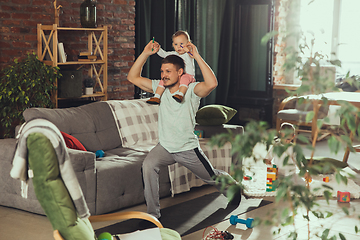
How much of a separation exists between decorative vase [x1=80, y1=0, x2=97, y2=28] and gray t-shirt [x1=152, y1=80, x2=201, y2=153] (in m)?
2.17

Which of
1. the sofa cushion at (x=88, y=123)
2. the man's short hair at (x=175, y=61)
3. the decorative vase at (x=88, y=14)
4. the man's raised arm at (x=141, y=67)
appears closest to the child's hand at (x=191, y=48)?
the man's short hair at (x=175, y=61)

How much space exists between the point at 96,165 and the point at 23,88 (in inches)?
61.8

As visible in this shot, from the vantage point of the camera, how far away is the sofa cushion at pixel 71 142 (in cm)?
341

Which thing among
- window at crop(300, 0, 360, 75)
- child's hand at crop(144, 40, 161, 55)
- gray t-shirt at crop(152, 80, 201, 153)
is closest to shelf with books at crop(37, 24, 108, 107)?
child's hand at crop(144, 40, 161, 55)

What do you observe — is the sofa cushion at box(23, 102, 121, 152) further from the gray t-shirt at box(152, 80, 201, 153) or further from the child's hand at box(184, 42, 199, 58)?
the child's hand at box(184, 42, 199, 58)

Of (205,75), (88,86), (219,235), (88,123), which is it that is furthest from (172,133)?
(88,86)

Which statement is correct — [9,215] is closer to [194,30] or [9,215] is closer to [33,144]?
[33,144]

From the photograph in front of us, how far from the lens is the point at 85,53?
4.97 m

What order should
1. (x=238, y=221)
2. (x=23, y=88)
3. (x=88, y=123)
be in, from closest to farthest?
(x=238, y=221)
(x=88, y=123)
(x=23, y=88)

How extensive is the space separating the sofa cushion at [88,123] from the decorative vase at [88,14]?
1220 millimetres

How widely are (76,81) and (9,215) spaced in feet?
6.16

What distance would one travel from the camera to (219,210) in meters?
3.55

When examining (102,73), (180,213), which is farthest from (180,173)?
(102,73)

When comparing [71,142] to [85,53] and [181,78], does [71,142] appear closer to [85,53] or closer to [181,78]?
[181,78]
